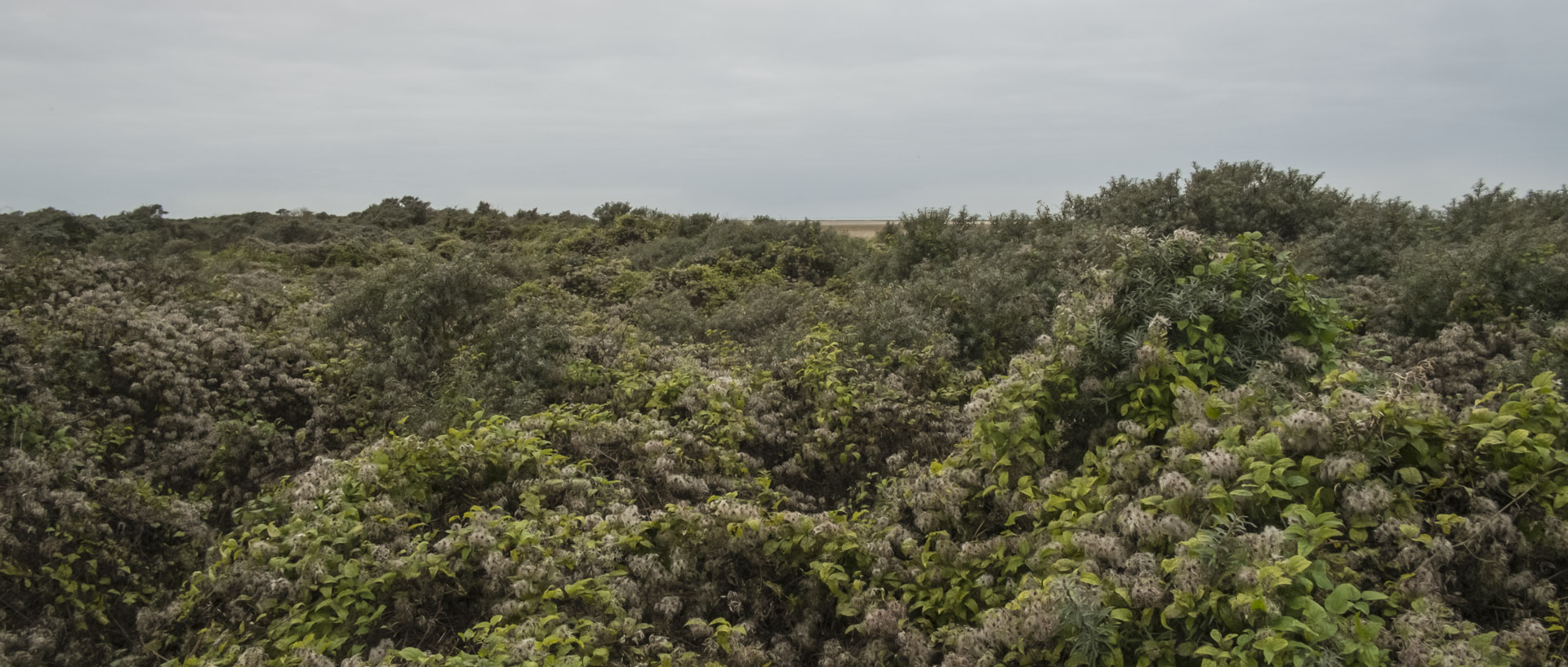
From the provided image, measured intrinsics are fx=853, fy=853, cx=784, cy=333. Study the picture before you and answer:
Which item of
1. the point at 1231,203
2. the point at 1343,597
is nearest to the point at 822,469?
the point at 1343,597

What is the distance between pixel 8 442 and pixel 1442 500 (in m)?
10.1

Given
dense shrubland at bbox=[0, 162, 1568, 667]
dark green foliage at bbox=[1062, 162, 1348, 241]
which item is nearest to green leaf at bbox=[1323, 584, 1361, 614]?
dense shrubland at bbox=[0, 162, 1568, 667]

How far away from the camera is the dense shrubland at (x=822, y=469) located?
140 inches

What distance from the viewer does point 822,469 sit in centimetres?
747

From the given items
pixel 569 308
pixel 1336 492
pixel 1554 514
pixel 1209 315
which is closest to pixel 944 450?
pixel 1209 315

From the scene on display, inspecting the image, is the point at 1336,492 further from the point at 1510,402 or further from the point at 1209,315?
the point at 1209,315

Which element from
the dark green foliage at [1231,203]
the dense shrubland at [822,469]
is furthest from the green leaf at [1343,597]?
the dark green foliage at [1231,203]

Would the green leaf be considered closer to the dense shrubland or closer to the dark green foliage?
the dense shrubland

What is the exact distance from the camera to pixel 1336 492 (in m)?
3.79

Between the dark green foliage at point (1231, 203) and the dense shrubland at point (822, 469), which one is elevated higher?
the dark green foliage at point (1231, 203)

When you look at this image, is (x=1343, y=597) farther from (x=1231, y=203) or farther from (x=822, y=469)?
(x=1231, y=203)

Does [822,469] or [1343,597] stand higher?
[1343,597]

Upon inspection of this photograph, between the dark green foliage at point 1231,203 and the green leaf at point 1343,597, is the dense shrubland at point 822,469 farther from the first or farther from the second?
the dark green foliage at point 1231,203

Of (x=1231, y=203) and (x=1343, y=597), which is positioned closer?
(x=1343, y=597)
